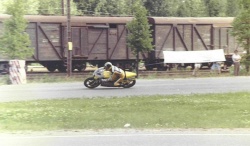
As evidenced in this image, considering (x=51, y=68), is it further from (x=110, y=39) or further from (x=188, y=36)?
(x=188, y=36)

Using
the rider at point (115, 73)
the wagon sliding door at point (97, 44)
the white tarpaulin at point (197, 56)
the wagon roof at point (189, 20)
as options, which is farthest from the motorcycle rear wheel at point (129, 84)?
the wagon roof at point (189, 20)

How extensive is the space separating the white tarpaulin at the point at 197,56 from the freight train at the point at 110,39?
1.23 m

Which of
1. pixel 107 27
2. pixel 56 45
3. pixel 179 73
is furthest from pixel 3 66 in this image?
pixel 179 73

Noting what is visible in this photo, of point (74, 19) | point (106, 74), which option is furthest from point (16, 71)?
point (74, 19)

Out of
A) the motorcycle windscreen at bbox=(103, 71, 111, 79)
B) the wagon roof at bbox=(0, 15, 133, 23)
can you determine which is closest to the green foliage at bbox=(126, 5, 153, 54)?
the wagon roof at bbox=(0, 15, 133, 23)

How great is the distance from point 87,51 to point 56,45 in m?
2.13

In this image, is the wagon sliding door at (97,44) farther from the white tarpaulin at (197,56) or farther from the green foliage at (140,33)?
the white tarpaulin at (197,56)

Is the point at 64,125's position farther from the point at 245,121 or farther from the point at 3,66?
the point at 3,66

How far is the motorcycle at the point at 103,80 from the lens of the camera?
67.7 feet

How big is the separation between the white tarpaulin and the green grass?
14.9 m

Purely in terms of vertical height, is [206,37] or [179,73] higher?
[206,37]

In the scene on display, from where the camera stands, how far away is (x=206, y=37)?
35156 millimetres

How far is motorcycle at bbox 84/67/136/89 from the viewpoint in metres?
20.6

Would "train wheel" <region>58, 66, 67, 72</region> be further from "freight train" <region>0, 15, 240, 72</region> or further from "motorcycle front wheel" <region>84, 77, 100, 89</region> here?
"motorcycle front wheel" <region>84, 77, 100, 89</region>
